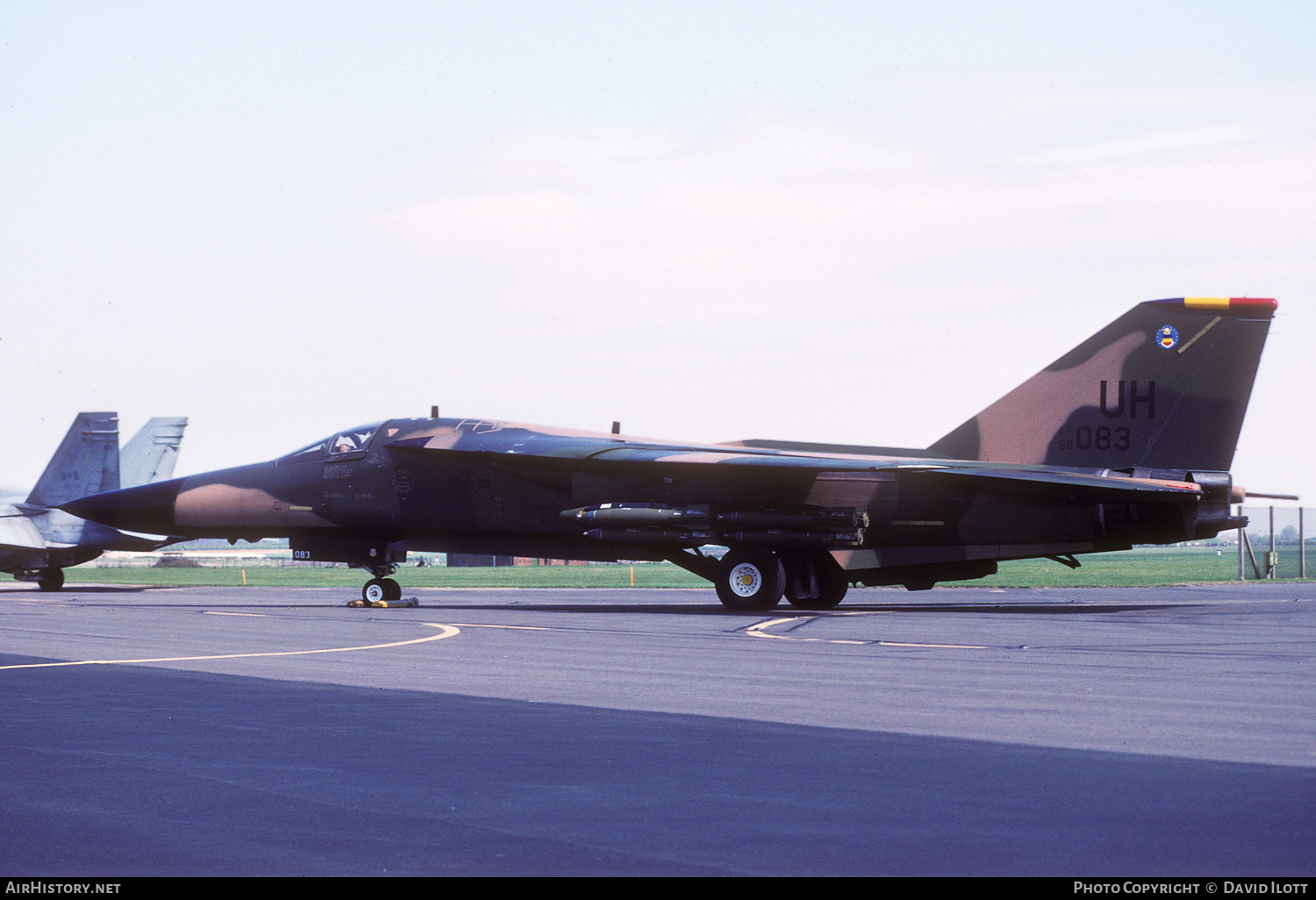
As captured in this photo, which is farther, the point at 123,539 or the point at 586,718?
the point at 123,539

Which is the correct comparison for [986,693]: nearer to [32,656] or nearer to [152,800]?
[152,800]

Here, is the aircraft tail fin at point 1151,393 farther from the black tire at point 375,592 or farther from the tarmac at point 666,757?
the black tire at point 375,592

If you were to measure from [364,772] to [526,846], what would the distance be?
2094 millimetres

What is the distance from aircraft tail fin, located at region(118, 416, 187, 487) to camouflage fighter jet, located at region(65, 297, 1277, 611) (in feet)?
58.2

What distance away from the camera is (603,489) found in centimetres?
2505

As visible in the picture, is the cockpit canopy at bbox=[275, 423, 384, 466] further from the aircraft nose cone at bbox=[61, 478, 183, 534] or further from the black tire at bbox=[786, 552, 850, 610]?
the black tire at bbox=[786, 552, 850, 610]

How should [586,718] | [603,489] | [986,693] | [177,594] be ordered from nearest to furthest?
[586,718], [986,693], [603,489], [177,594]

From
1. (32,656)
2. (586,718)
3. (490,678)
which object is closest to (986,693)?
(586,718)

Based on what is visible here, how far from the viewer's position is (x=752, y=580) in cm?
2414

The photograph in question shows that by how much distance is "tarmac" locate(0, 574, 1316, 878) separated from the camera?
5.56 m

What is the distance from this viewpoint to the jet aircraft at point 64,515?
39.6 m

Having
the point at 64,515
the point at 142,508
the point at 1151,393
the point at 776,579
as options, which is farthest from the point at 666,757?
the point at 64,515

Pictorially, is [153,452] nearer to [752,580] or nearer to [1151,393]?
[752,580]
